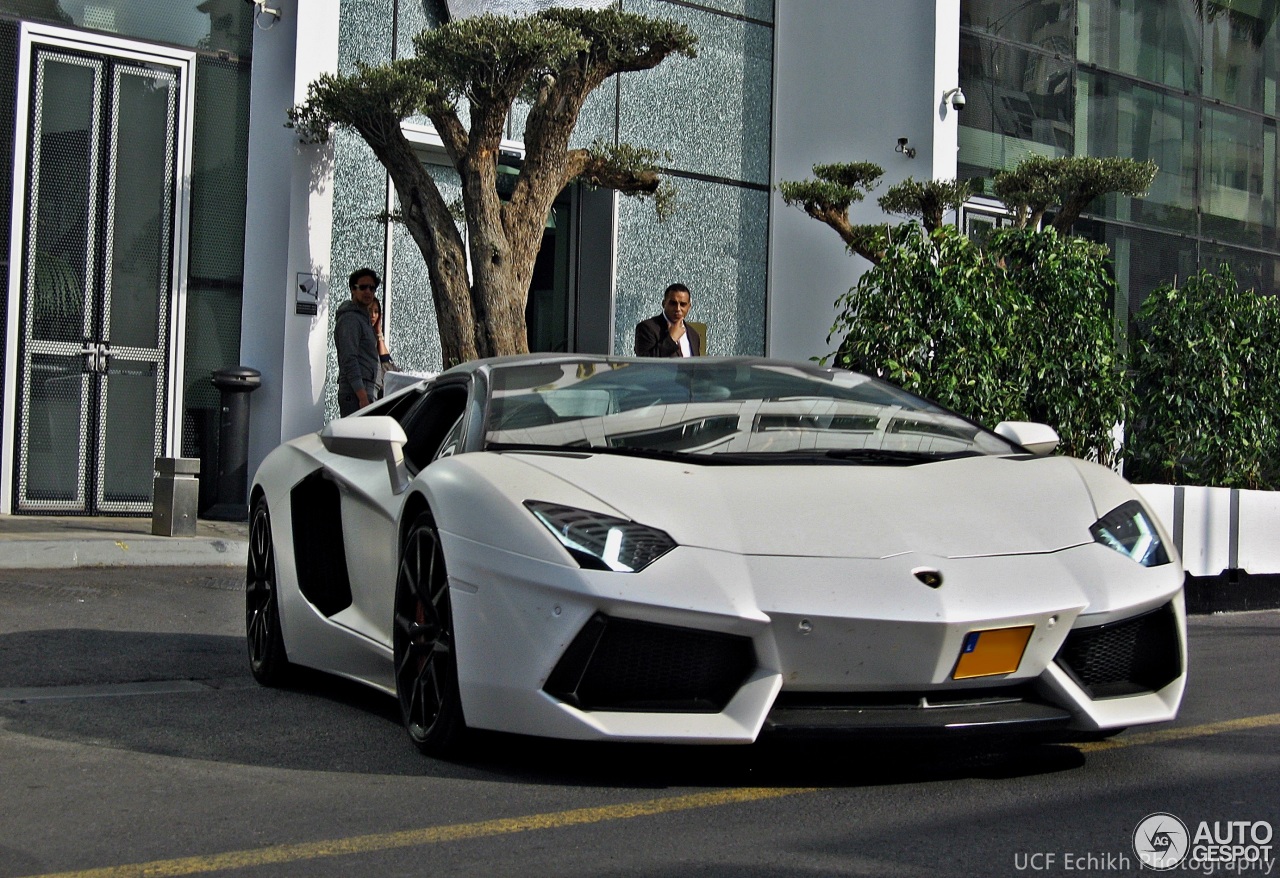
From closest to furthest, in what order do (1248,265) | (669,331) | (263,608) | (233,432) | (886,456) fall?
(886,456), (263,608), (669,331), (233,432), (1248,265)

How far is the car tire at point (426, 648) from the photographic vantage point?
4.28m

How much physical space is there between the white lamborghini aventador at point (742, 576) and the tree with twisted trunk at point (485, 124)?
6.70m

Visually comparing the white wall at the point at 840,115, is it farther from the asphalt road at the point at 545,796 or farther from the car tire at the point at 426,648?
the car tire at the point at 426,648

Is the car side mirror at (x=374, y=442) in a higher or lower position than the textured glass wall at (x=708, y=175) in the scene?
lower

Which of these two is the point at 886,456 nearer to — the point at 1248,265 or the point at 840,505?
the point at 840,505

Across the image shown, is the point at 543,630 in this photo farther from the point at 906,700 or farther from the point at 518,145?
the point at 518,145

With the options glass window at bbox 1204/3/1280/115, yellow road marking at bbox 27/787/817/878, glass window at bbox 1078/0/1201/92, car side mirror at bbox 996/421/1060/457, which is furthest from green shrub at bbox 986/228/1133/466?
glass window at bbox 1204/3/1280/115

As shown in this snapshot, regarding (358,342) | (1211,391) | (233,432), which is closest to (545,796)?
(358,342)

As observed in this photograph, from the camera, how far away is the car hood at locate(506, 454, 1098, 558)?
406 cm

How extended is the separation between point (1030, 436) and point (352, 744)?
2.35 metres

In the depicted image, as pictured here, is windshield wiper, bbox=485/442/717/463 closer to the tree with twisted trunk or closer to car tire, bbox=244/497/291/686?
car tire, bbox=244/497/291/686

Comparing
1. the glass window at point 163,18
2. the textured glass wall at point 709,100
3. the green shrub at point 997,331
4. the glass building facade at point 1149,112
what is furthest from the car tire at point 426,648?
the glass building facade at point 1149,112

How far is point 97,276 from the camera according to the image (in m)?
12.9

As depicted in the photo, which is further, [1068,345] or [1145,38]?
[1145,38]
